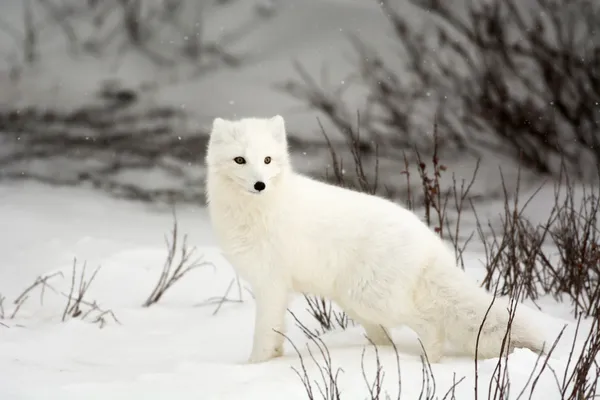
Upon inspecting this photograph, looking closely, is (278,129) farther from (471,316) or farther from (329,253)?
(471,316)

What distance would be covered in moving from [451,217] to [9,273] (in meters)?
5.23

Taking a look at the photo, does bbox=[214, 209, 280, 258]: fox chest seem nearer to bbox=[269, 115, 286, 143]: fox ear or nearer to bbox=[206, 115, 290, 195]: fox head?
bbox=[206, 115, 290, 195]: fox head

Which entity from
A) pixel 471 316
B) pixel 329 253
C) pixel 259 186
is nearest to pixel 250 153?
pixel 259 186

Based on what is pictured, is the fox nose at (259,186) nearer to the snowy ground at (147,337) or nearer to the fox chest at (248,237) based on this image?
the fox chest at (248,237)

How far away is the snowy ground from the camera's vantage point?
3.33 meters

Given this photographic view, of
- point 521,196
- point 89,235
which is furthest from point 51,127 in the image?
point 521,196

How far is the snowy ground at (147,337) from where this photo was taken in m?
3.33

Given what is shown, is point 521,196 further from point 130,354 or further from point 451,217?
point 130,354

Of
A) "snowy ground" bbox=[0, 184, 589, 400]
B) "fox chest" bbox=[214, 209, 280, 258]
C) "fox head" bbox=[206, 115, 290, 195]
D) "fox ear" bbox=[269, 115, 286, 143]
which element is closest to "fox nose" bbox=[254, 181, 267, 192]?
"fox head" bbox=[206, 115, 290, 195]

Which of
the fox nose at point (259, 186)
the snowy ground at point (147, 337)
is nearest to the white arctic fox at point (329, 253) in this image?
the fox nose at point (259, 186)

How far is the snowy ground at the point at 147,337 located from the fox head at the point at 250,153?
0.95 meters

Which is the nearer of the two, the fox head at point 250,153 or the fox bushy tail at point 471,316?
the fox bushy tail at point 471,316

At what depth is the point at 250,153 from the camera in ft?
12.6

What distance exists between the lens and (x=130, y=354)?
453cm
